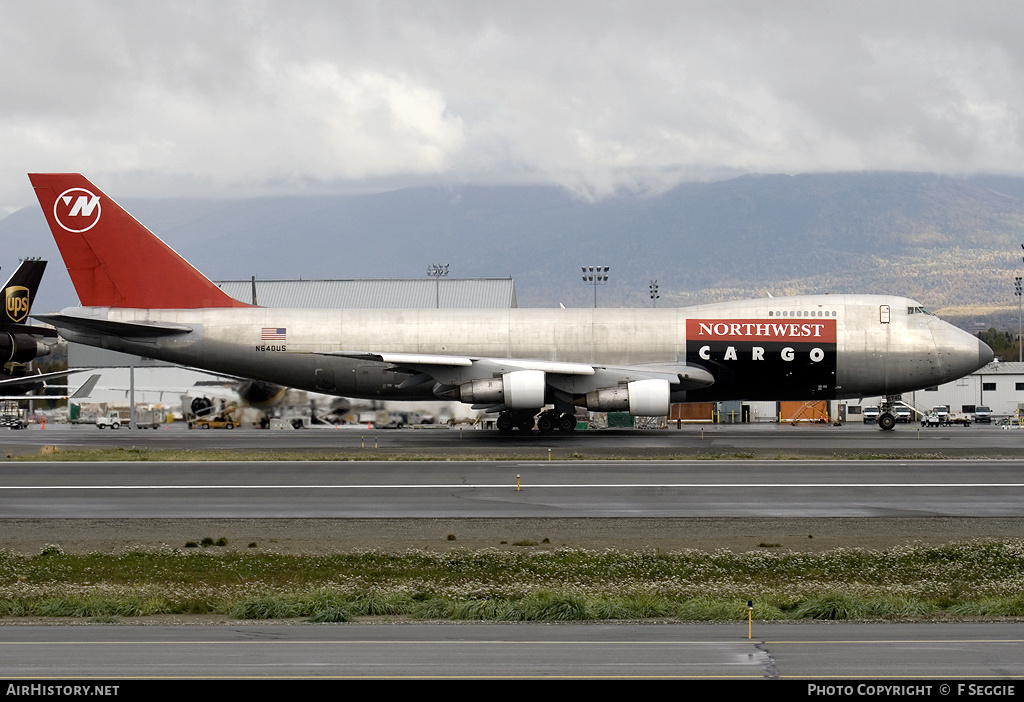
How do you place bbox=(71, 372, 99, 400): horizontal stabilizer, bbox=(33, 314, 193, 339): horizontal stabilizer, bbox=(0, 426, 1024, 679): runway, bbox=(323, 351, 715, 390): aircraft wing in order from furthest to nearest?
1. bbox=(71, 372, 99, 400): horizontal stabilizer
2. bbox=(33, 314, 193, 339): horizontal stabilizer
3. bbox=(323, 351, 715, 390): aircraft wing
4. bbox=(0, 426, 1024, 679): runway

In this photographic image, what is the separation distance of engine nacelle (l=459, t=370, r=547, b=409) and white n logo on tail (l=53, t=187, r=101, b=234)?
58.6ft

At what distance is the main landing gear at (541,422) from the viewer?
46000 mm

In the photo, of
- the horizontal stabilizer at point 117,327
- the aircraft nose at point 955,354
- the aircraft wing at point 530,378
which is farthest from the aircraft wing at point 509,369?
the aircraft nose at point 955,354

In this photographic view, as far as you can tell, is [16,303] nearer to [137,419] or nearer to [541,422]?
[137,419]

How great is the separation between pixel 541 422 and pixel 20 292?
33659 millimetres

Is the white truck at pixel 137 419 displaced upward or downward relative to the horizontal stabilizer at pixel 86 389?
downward

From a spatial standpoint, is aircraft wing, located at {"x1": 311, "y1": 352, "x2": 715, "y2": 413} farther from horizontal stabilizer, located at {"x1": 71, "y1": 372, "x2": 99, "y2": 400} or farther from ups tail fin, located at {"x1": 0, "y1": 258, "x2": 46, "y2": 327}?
horizontal stabilizer, located at {"x1": 71, "y1": 372, "x2": 99, "y2": 400}

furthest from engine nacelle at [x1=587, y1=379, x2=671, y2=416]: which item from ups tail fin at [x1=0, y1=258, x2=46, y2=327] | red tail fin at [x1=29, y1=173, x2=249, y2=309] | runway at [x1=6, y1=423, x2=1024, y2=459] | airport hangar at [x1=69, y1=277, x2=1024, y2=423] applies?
ups tail fin at [x1=0, y1=258, x2=46, y2=327]

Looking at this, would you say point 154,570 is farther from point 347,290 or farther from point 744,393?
point 347,290

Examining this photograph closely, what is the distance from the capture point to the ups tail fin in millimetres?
59469

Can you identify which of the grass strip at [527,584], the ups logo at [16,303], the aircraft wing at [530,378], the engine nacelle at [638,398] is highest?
the ups logo at [16,303]

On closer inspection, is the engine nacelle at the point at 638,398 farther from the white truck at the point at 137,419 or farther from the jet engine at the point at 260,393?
the white truck at the point at 137,419

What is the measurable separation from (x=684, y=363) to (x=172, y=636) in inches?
1317

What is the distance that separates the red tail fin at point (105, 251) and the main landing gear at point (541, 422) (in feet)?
48.6
